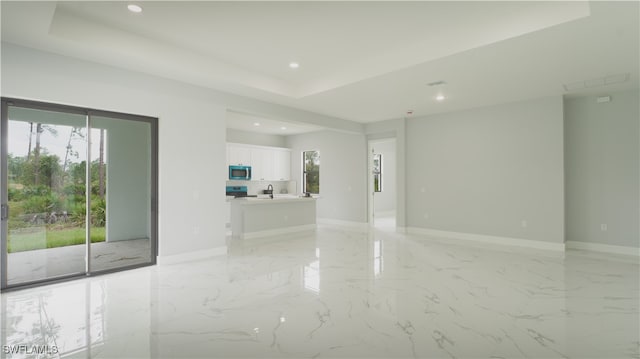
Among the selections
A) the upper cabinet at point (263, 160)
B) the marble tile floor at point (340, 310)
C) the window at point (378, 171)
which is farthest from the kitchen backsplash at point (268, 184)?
the marble tile floor at point (340, 310)

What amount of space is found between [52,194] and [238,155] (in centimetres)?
486

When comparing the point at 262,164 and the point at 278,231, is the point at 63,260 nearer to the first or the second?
the point at 278,231

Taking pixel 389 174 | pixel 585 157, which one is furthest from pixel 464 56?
pixel 389 174

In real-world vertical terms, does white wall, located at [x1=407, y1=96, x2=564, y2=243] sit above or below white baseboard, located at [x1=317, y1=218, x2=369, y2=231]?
above

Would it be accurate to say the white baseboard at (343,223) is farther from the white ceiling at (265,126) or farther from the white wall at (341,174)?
the white ceiling at (265,126)

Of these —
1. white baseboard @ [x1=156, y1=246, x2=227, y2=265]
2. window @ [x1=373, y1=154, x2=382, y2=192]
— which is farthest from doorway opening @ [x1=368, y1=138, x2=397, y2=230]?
white baseboard @ [x1=156, y1=246, x2=227, y2=265]

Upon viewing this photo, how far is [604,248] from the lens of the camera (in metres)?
5.51

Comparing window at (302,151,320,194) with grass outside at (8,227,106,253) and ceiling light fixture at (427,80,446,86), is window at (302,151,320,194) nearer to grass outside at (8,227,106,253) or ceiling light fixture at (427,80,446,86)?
ceiling light fixture at (427,80,446,86)

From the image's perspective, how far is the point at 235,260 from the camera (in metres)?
4.91

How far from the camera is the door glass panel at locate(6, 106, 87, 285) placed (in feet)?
12.9

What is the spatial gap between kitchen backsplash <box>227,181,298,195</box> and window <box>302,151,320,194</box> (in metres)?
0.40

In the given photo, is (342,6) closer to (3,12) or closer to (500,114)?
(3,12)

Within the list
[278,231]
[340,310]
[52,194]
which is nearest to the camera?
[340,310]

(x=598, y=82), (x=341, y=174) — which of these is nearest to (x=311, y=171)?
(x=341, y=174)
